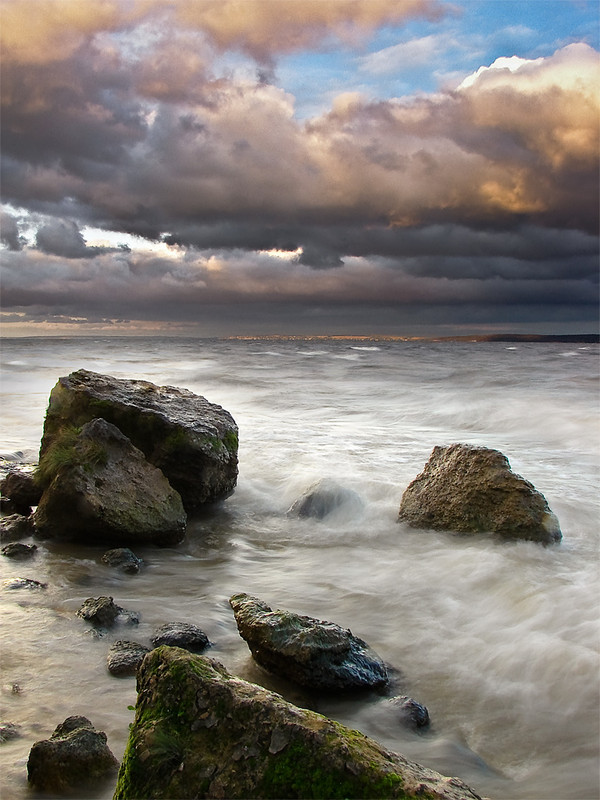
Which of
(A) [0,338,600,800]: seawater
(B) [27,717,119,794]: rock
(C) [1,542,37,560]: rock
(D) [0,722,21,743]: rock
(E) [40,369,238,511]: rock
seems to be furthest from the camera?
(E) [40,369,238,511]: rock

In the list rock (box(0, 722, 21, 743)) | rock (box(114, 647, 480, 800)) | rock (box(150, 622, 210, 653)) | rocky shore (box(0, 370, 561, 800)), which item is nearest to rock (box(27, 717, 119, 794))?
rocky shore (box(0, 370, 561, 800))

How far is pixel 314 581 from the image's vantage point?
6.02 meters

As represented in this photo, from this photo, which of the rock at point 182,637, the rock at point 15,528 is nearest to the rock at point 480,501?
the rock at point 182,637

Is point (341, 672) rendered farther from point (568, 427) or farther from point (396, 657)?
point (568, 427)

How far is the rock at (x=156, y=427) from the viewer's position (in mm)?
7691

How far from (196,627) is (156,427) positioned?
3.54 metres

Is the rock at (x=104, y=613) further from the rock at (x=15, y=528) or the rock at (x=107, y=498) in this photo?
the rock at (x=15, y=528)

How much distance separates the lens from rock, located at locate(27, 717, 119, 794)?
285 centimetres

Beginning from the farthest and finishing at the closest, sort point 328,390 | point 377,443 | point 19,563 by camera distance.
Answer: point 328,390 → point 377,443 → point 19,563

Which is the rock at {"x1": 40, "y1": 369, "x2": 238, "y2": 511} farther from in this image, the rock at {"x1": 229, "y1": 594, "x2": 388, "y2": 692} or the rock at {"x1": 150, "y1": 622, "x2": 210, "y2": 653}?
the rock at {"x1": 229, "y1": 594, "x2": 388, "y2": 692}

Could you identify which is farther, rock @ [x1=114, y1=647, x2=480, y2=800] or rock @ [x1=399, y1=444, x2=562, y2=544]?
rock @ [x1=399, y1=444, x2=562, y2=544]

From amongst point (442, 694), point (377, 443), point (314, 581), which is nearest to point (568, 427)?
point (377, 443)

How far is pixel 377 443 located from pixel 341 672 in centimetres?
881

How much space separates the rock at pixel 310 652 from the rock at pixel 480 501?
122 inches
